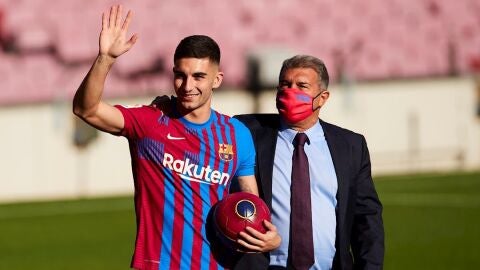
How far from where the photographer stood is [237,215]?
21.5 ft

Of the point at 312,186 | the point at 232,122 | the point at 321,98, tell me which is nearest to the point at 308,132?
the point at 321,98

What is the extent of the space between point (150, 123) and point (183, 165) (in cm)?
30

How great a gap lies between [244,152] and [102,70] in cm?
108

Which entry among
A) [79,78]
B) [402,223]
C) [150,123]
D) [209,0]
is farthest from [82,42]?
[150,123]

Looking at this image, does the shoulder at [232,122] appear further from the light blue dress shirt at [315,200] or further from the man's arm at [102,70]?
the man's arm at [102,70]

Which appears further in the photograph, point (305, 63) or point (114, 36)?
point (305, 63)

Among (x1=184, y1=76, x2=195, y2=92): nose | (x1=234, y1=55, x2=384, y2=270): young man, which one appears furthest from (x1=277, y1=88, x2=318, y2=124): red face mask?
(x1=184, y1=76, x2=195, y2=92): nose

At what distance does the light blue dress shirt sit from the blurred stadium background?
9920mm

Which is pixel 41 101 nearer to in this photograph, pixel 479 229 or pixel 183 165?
pixel 479 229

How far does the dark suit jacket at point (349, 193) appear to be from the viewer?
6.93 metres

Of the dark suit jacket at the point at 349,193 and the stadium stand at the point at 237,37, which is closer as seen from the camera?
the dark suit jacket at the point at 349,193

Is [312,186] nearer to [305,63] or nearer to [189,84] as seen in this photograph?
[305,63]

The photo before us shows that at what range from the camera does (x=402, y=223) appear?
19.9 m

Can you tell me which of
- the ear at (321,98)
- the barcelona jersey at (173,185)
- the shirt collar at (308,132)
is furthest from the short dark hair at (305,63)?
the barcelona jersey at (173,185)
